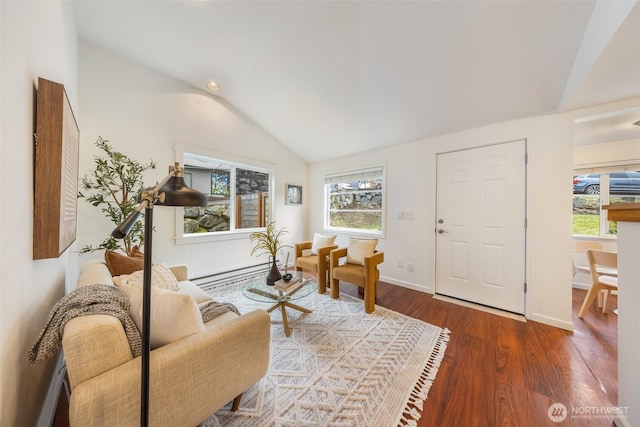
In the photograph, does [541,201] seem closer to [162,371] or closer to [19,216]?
[162,371]

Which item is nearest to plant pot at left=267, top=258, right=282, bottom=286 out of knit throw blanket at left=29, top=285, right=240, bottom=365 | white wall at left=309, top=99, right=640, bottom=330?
knit throw blanket at left=29, top=285, right=240, bottom=365

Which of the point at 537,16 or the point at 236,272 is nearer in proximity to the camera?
the point at 537,16

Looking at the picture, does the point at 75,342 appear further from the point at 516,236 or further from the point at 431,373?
the point at 516,236

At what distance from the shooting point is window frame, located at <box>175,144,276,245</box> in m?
2.94

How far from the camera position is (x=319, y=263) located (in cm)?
286

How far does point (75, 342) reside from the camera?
0.74m

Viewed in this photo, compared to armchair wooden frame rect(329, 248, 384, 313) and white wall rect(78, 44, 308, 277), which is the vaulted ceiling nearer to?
white wall rect(78, 44, 308, 277)

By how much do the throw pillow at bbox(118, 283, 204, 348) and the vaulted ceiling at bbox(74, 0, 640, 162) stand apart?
2355 millimetres

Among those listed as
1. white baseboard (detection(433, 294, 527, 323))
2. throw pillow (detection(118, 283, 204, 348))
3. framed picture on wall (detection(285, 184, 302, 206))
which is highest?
framed picture on wall (detection(285, 184, 302, 206))

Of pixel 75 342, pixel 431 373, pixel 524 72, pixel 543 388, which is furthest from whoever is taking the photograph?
pixel 524 72

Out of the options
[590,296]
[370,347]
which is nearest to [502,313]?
[590,296]

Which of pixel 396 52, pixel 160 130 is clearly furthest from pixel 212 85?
pixel 396 52

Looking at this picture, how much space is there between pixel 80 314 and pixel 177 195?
26.5 inches

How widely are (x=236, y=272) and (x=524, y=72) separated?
4.21 meters
